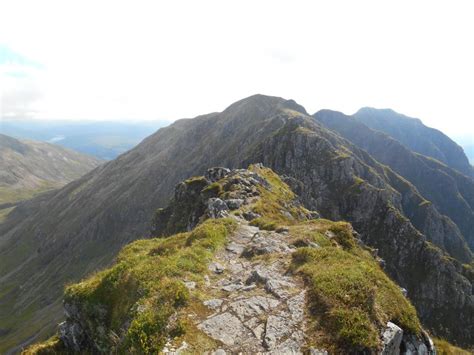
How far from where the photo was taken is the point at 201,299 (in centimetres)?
1534

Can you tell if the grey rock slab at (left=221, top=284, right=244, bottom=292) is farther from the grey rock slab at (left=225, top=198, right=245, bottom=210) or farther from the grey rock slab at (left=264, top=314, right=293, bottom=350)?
the grey rock slab at (left=225, top=198, right=245, bottom=210)

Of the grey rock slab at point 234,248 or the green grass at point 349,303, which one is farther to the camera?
the grey rock slab at point 234,248

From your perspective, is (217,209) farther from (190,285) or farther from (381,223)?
(381,223)

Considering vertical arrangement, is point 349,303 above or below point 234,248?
above

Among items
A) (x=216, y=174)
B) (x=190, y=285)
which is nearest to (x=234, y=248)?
(x=190, y=285)

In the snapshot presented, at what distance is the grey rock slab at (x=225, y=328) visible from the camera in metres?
13.0

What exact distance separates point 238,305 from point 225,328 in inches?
73.7

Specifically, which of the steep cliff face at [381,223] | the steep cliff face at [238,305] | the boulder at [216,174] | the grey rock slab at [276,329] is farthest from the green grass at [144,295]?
the steep cliff face at [381,223]

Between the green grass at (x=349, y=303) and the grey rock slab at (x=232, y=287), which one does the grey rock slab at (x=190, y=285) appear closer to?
the grey rock slab at (x=232, y=287)

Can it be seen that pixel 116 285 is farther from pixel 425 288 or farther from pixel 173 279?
pixel 425 288

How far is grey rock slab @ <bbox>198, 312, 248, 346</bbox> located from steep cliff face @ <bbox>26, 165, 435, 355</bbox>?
4 centimetres

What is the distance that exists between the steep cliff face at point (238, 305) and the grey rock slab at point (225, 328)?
40 mm

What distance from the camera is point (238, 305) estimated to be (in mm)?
15375

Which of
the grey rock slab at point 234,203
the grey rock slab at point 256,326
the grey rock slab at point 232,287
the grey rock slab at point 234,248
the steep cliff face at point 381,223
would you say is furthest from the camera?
the steep cliff face at point 381,223
